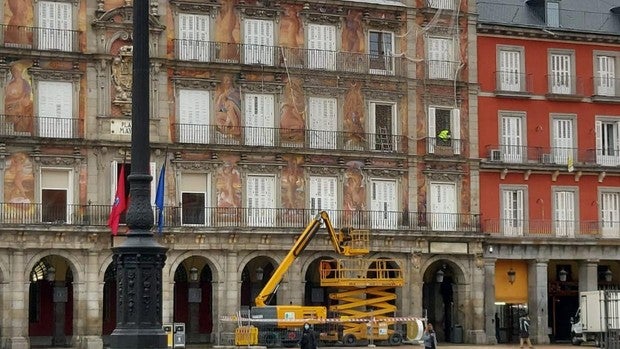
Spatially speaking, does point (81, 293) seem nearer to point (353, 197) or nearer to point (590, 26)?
point (353, 197)

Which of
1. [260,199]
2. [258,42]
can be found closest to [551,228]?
[260,199]

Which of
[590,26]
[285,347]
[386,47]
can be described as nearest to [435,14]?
[386,47]

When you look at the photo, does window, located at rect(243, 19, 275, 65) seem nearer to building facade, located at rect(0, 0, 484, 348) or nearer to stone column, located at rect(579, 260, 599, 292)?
building facade, located at rect(0, 0, 484, 348)

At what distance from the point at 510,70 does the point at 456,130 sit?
4606 mm

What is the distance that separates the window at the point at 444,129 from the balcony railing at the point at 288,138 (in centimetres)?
172

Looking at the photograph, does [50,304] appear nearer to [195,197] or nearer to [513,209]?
[195,197]

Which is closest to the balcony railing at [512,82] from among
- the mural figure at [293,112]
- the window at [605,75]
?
the window at [605,75]

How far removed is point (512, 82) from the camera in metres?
68.9

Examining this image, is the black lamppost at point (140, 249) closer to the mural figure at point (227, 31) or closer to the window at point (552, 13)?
the mural figure at point (227, 31)

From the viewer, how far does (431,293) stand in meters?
69.8

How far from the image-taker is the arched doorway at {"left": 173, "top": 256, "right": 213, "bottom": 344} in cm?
6350

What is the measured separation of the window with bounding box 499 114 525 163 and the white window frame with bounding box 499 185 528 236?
1.55 metres

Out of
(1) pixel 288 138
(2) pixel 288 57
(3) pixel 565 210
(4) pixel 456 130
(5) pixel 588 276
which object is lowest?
(5) pixel 588 276

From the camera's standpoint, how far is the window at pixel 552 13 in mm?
69938
